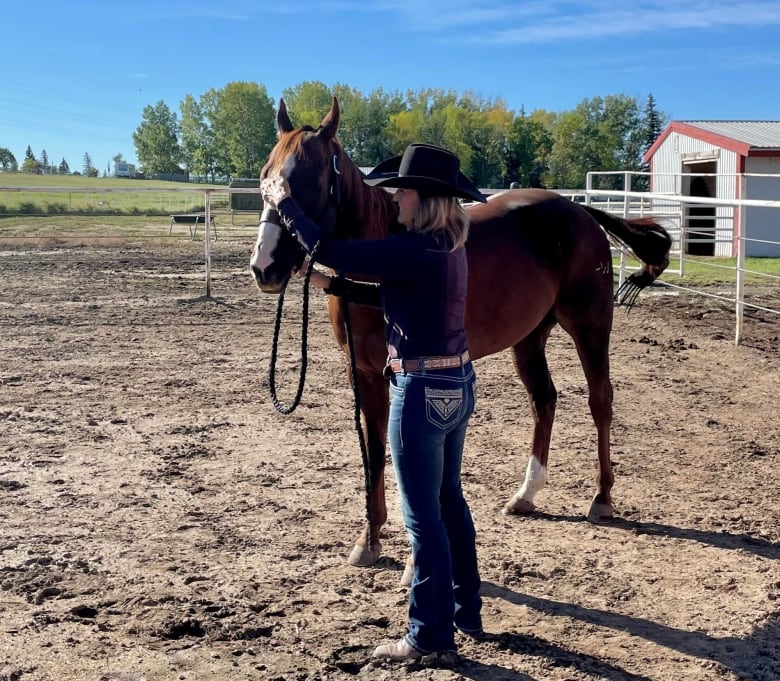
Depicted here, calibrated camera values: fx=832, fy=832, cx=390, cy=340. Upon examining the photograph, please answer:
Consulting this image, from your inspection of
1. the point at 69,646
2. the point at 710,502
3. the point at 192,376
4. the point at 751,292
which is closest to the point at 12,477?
the point at 69,646

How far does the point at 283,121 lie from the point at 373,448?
1457 mm

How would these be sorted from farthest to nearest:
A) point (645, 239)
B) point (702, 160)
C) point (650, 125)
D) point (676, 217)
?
point (650, 125) < point (702, 160) < point (676, 217) < point (645, 239)

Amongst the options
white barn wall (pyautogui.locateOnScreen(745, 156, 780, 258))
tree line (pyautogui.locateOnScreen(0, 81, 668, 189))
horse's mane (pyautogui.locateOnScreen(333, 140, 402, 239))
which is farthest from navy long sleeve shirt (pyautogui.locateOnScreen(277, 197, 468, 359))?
tree line (pyautogui.locateOnScreen(0, 81, 668, 189))

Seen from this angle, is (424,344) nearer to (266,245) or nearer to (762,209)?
(266,245)

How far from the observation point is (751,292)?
40.0 ft

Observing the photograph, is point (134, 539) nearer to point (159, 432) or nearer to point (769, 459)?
point (159, 432)

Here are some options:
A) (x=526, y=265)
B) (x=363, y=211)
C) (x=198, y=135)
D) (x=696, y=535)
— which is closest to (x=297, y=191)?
(x=363, y=211)

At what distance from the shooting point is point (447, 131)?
78.9 metres

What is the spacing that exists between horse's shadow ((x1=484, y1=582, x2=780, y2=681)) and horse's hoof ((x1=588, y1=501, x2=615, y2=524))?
96 cm

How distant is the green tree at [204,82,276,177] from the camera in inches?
3585

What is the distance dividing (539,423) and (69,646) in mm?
2595

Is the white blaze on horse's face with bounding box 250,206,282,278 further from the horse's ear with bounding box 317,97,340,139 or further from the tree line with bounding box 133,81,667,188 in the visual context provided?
the tree line with bounding box 133,81,667,188

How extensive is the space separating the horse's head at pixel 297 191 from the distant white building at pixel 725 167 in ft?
49.8

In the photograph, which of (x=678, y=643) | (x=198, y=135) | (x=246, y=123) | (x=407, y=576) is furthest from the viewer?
(x=198, y=135)
